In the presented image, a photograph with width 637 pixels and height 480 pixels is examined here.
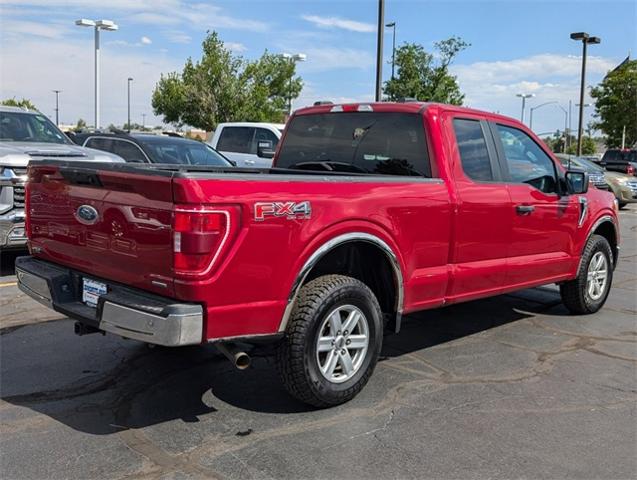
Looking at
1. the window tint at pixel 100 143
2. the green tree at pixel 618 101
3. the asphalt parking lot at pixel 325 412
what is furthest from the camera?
the green tree at pixel 618 101

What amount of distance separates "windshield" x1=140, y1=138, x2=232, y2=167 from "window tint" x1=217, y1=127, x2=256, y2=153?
404 cm

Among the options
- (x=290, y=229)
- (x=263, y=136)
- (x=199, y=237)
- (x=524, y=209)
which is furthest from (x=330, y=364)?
(x=263, y=136)

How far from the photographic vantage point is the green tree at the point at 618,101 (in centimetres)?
3825

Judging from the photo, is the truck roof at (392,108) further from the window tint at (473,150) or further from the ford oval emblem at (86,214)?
the ford oval emblem at (86,214)

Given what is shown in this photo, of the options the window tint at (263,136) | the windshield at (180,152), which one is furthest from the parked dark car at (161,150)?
the window tint at (263,136)

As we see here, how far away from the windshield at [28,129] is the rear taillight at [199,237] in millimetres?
6795

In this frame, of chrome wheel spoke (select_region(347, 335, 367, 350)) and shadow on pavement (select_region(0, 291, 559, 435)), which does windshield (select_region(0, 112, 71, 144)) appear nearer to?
shadow on pavement (select_region(0, 291, 559, 435))

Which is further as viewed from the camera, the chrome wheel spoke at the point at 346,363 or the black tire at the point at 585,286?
the black tire at the point at 585,286

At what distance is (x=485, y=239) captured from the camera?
5098mm

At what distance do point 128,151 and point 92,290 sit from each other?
23.7 feet

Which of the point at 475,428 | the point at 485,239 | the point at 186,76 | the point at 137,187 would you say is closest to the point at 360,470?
the point at 475,428

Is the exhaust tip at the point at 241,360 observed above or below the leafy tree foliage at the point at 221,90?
below

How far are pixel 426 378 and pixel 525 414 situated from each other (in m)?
0.81

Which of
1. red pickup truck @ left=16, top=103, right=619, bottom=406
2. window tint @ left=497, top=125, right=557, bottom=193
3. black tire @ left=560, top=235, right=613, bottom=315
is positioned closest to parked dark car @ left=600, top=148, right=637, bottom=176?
black tire @ left=560, top=235, right=613, bottom=315
